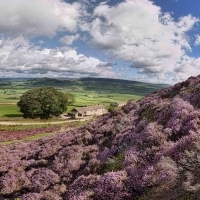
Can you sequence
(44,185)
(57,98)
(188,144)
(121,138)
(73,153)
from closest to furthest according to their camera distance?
(188,144), (44,185), (121,138), (73,153), (57,98)

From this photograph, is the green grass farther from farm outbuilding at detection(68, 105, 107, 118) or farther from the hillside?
the hillside

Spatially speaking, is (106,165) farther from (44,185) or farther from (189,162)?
(189,162)

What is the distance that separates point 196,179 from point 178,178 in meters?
0.77

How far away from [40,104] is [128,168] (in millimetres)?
122426

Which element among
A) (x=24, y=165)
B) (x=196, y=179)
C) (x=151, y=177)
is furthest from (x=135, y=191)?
(x=24, y=165)

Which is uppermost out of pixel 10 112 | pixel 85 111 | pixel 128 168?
pixel 128 168

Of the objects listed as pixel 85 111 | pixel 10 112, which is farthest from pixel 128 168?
pixel 10 112

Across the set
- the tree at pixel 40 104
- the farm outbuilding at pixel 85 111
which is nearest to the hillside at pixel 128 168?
the tree at pixel 40 104

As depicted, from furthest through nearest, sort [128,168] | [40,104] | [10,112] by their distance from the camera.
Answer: [10,112] < [40,104] < [128,168]

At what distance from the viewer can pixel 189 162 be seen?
952cm

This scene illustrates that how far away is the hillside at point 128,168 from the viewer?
9500 mm

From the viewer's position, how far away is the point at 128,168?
37.0ft

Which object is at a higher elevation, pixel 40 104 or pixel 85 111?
pixel 40 104

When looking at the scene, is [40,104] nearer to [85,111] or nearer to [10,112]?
[10,112]
